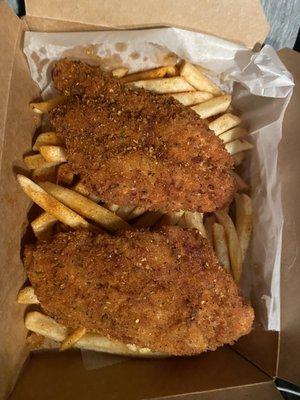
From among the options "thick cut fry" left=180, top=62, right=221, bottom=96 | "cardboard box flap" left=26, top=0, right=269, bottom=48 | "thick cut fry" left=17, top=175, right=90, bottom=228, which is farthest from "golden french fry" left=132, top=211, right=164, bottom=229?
"cardboard box flap" left=26, top=0, right=269, bottom=48

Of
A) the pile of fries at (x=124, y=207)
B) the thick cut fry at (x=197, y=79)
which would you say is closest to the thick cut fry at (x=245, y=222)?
the pile of fries at (x=124, y=207)

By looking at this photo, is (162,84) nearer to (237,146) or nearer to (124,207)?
(237,146)

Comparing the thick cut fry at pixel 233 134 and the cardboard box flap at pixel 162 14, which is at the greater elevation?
the cardboard box flap at pixel 162 14

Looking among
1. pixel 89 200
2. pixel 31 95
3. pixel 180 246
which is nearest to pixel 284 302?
pixel 180 246

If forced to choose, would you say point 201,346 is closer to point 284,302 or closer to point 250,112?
point 284,302

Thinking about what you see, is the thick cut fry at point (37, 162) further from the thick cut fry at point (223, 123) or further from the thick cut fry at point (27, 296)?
the thick cut fry at point (223, 123)
